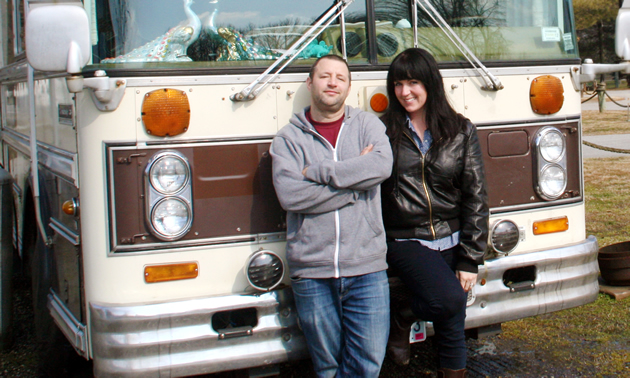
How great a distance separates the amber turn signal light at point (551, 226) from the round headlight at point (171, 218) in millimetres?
1777

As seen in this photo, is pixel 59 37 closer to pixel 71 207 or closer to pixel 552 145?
pixel 71 207

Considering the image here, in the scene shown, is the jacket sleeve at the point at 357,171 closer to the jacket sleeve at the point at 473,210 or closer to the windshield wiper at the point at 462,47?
the jacket sleeve at the point at 473,210

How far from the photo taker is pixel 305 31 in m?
3.06

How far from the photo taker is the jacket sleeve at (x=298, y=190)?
9.00 ft

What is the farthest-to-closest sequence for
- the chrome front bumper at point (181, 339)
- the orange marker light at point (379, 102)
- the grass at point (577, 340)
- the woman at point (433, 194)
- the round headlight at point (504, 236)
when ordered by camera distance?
1. the grass at point (577, 340)
2. the round headlight at point (504, 236)
3. the orange marker light at point (379, 102)
4. the woman at point (433, 194)
5. the chrome front bumper at point (181, 339)

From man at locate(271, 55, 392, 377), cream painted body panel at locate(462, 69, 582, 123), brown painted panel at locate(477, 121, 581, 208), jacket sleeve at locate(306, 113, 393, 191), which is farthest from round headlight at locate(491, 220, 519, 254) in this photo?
jacket sleeve at locate(306, 113, 393, 191)

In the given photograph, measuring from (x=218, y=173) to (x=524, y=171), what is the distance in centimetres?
157

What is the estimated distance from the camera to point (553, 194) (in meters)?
3.46

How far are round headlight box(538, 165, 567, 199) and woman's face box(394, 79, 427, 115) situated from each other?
82 centimetres

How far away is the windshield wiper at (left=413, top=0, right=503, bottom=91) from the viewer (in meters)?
3.27

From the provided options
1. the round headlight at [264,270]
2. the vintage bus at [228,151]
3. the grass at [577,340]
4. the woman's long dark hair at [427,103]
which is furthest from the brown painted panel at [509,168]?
the round headlight at [264,270]

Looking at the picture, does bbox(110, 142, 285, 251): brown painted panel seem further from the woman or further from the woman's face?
the woman's face

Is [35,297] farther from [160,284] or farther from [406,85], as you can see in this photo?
[406,85]

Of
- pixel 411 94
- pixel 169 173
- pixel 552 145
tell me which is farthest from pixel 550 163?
pixel 169 173
